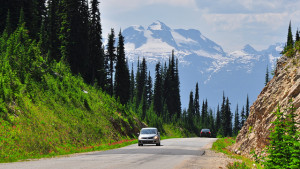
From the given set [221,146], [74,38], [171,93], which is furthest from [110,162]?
[171,93]

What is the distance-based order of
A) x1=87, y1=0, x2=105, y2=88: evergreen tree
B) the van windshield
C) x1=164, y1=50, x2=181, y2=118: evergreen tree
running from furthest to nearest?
1. x1=164, y1=50, x2=181, y2=118: evergreen tree
2. x1=87, y1=0, x2=105, y2=88: evergreen tree
3. the van windshield

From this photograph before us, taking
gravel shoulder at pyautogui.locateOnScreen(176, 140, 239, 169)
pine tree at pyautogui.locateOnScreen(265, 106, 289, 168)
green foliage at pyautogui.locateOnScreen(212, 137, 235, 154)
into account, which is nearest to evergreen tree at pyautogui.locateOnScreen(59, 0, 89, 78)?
green foliage at pyautogui.locateOnScreen(212, 137, 235, 154)

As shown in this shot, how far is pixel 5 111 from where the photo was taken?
21688 mm

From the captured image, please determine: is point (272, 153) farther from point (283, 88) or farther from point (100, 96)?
point (100, 96)

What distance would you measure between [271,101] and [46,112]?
1634cm

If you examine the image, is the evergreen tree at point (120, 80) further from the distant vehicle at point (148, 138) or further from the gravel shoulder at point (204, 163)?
the gravel shoulder at point (204, 163)

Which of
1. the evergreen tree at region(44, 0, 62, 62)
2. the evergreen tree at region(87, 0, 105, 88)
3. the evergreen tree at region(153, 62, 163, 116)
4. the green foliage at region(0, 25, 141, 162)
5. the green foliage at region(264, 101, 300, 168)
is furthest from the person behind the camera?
the evergreen tree at region(153, 62, 163, 116)

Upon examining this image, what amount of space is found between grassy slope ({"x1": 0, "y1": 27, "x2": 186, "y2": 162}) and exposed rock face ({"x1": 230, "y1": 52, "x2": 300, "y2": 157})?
11409 millimetres

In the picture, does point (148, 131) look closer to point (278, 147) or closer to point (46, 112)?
point (46, 112)

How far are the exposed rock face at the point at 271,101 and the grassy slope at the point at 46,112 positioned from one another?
11.4 m

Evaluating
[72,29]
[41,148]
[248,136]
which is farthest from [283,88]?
[72,29]

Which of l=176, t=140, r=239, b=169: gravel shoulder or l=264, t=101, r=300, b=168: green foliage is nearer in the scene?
l=264, t=101, r=300, b=168: green foliage

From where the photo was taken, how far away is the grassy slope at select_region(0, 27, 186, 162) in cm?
2092

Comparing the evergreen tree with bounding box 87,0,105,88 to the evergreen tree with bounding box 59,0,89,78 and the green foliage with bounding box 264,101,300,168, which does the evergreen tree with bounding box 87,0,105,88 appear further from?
the green foliage with bounding box 264,101,300,168
